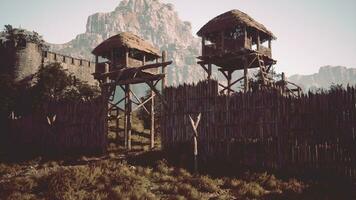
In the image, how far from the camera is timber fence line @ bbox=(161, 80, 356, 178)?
1303cm

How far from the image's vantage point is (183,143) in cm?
1658

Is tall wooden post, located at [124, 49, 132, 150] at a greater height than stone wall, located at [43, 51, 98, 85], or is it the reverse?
stone wall, located at [43, 51, 98, 85]

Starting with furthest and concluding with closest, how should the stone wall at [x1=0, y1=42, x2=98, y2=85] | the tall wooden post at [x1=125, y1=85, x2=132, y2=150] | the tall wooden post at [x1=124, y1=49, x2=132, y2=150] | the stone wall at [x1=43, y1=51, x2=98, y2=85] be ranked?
the stone wall at [x1=43, y1=51, x2=98, y2=85]
the stone wall at [x1=0, y1=42, x2=98, y2=85]
the tall wooden post at [x1=124, y1=49, x2=132, y2=150]
the tall wooden post at [x1=125, y1=85, x2=132, y2=150]

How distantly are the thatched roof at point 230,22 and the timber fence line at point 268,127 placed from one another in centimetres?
684

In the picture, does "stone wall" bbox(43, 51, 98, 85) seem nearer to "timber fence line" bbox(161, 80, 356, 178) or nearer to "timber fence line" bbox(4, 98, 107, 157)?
"timber fence line" bbox(4, 98, 107, 157)

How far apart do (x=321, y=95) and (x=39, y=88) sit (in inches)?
1021

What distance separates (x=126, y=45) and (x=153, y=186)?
1321cm

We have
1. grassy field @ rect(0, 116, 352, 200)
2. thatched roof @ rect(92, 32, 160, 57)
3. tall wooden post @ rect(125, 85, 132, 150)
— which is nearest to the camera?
grassy field @ rect(0, 116, 352, 200)

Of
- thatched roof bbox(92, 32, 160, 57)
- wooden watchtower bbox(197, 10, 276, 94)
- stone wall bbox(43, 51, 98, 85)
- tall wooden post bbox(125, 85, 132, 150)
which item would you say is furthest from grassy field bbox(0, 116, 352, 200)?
stone wall bbox(43, 51, 98, 85)

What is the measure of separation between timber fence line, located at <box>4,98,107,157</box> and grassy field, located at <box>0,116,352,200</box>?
6.38m

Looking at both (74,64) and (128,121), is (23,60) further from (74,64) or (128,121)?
(128,121)

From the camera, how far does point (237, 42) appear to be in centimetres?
2234

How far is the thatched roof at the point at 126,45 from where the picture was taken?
23844 mm

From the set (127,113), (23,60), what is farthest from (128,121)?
(23,60)
